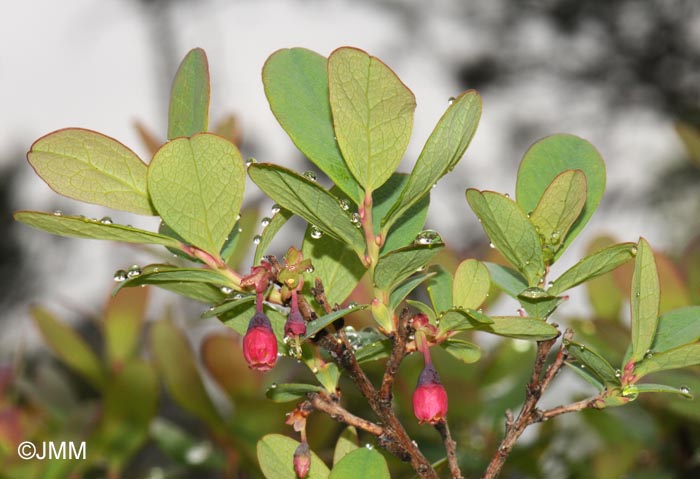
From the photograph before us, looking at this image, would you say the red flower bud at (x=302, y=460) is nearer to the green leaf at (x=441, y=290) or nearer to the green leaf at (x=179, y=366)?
the green leaf at (x=441, y=290)

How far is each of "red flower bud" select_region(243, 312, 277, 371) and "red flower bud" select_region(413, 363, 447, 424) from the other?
0.29 feet

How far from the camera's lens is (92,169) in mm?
469

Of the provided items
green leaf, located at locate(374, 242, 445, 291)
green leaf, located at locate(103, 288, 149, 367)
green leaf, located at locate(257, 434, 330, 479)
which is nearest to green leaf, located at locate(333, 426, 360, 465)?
green leaf, located at locate(257, 434, 330, 479)

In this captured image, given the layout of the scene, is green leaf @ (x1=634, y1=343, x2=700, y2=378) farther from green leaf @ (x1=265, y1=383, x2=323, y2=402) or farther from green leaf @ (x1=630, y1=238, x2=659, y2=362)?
green leaf @ (x1=265, y1=383, x2=323, y2=402)

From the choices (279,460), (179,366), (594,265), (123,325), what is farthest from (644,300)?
(123,325)

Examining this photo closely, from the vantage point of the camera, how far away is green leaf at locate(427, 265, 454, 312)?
1.69 feet

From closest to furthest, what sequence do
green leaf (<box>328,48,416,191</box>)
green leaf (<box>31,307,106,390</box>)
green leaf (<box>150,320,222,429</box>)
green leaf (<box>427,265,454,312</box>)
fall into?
green leaf (<box>328,48,416,191</box>), green leaf (<box>427,265,454,312</box>), green leaf (<box>150,320,222,429</box>), green leaf (<box>31,307,106,390</box>)

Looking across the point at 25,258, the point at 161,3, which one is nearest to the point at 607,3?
the point at 161,3

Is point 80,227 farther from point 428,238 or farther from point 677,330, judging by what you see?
point 677,330

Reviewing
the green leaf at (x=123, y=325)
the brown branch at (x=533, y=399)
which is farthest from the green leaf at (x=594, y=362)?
the green leaf at (x=123, y=325)

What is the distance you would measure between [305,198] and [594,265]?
179 millimetres

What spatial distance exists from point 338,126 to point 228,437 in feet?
2.02

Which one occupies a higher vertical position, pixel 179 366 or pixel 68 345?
pixel 68 345

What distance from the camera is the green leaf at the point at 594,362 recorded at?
1.50 ft
